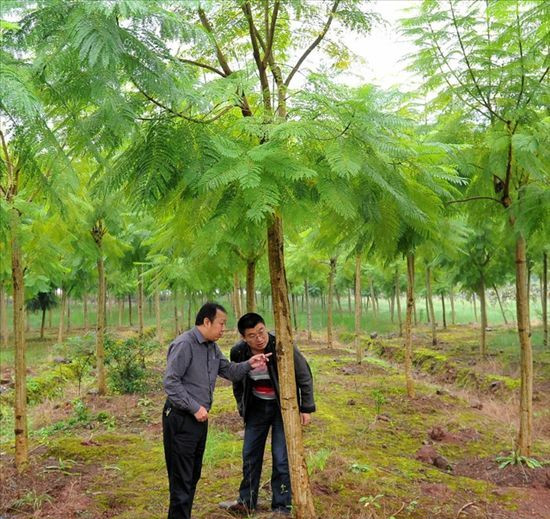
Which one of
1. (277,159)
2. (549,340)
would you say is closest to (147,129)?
(277,159)

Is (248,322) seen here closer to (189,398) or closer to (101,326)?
(189,398)

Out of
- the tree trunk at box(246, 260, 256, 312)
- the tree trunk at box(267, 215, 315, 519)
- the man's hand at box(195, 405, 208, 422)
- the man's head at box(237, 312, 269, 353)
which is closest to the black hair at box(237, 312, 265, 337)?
the man's head at box(237, 312, 269, 353)

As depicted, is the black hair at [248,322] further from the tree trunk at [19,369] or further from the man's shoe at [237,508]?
the tree trunk at [19,369]

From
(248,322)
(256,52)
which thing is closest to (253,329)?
(248,322)

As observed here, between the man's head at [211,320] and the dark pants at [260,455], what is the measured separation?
95 cm

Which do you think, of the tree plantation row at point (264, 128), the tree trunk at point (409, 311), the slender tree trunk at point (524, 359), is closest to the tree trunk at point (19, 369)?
the tree plantation row at point (264, 128)

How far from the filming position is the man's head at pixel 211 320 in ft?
15.2

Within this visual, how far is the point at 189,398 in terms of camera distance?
441 cm

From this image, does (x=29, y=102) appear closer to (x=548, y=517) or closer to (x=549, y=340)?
(x=548, y=517)

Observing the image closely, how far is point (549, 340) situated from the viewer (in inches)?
788

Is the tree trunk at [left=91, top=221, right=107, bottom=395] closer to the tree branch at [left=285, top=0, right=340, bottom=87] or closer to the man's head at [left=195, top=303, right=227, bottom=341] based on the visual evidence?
the man's head at [left=195, top=303, right=227, bottom=341]

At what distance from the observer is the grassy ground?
5328 millimetres

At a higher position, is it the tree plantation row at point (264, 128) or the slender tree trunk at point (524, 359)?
the tree plantation row at point (264, 128)

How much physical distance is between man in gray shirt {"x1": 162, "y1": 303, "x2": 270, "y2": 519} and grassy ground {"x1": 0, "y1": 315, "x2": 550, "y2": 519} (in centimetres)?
71
